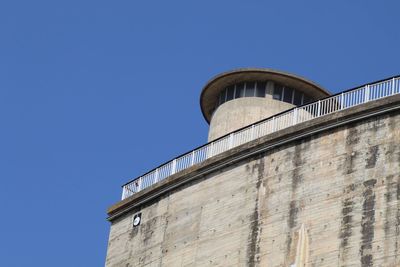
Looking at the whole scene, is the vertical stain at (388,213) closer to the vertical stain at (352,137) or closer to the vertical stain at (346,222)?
the vertical stain at (346,222)

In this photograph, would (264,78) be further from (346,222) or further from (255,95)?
(346,222)

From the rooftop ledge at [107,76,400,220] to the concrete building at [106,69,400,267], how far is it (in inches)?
1.7

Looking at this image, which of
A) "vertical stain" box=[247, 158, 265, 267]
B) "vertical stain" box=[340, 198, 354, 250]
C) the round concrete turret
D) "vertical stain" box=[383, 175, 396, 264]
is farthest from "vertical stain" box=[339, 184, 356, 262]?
the round concrete turret

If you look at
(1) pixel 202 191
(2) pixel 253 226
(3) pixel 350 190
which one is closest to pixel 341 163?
(3) pixel 350 190

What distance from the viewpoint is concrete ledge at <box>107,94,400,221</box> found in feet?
139

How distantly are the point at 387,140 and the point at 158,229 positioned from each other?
1077 centimetres

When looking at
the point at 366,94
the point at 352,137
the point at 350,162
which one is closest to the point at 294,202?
the point at 350,162

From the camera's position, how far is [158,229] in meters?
48.5

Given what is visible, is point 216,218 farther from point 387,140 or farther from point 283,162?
point 387,140

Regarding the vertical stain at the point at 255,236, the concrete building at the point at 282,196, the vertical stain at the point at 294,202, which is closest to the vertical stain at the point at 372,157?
the concrete building at the point at 282,196

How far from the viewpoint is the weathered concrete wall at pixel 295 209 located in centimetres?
4053

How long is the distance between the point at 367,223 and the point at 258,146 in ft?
21.5

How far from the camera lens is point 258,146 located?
4566 centimetres

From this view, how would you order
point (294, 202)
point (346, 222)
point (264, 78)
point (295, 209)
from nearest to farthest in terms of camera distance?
1. point (346, 222)
2. point (295, 209)
3. point (294, 202)
4. point (264, 78)
